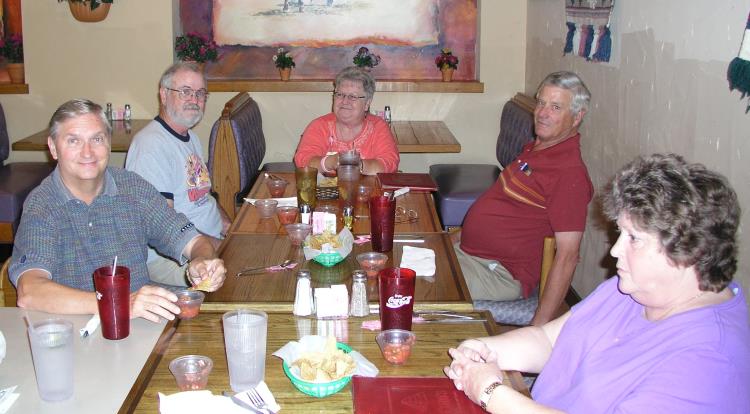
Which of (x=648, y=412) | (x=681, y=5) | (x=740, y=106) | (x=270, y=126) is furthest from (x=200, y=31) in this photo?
(x=648, y=412)

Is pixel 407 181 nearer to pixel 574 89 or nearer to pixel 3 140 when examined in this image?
pixel 574 89

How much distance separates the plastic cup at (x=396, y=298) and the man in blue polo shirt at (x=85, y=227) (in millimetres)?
563

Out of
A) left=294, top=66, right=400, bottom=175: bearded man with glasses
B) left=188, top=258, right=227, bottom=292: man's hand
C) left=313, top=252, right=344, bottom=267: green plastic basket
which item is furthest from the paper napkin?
left=294, top=66, right=400, bottom=175: bearded man with glasses

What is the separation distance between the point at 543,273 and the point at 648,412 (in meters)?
1.55

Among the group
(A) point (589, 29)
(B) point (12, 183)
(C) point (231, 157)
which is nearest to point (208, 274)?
(C) point (231, 157)

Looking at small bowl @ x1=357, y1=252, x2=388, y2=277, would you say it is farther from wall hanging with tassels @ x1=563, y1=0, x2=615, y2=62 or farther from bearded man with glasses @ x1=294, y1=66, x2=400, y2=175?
wall hanging with tassels @ x1=563, y1=0, x2=615, y2=62

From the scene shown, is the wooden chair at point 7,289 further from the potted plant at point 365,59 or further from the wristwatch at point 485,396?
the potted plant at point 365,59

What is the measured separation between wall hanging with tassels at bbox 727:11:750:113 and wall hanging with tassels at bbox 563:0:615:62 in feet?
4.75

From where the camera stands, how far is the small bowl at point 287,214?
2973 mm

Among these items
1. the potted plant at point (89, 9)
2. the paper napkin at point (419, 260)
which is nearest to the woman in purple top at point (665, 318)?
the paper napkin at point (419, 260)

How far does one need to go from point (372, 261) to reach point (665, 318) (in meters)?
1.05

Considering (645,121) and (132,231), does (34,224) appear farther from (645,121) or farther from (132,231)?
(645,121)

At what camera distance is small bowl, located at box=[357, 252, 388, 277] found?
2.42 meters

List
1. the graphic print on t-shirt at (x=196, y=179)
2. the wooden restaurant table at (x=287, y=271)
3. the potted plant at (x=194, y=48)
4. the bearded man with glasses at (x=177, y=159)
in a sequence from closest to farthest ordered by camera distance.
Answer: the wooden restaurant table at (x=287, y=271) → the bearded man with glasses at (x=177, y=159) → the graphic print on t-shirt at (x=196, y=179) → the potted plant at (x=194, y=48)
